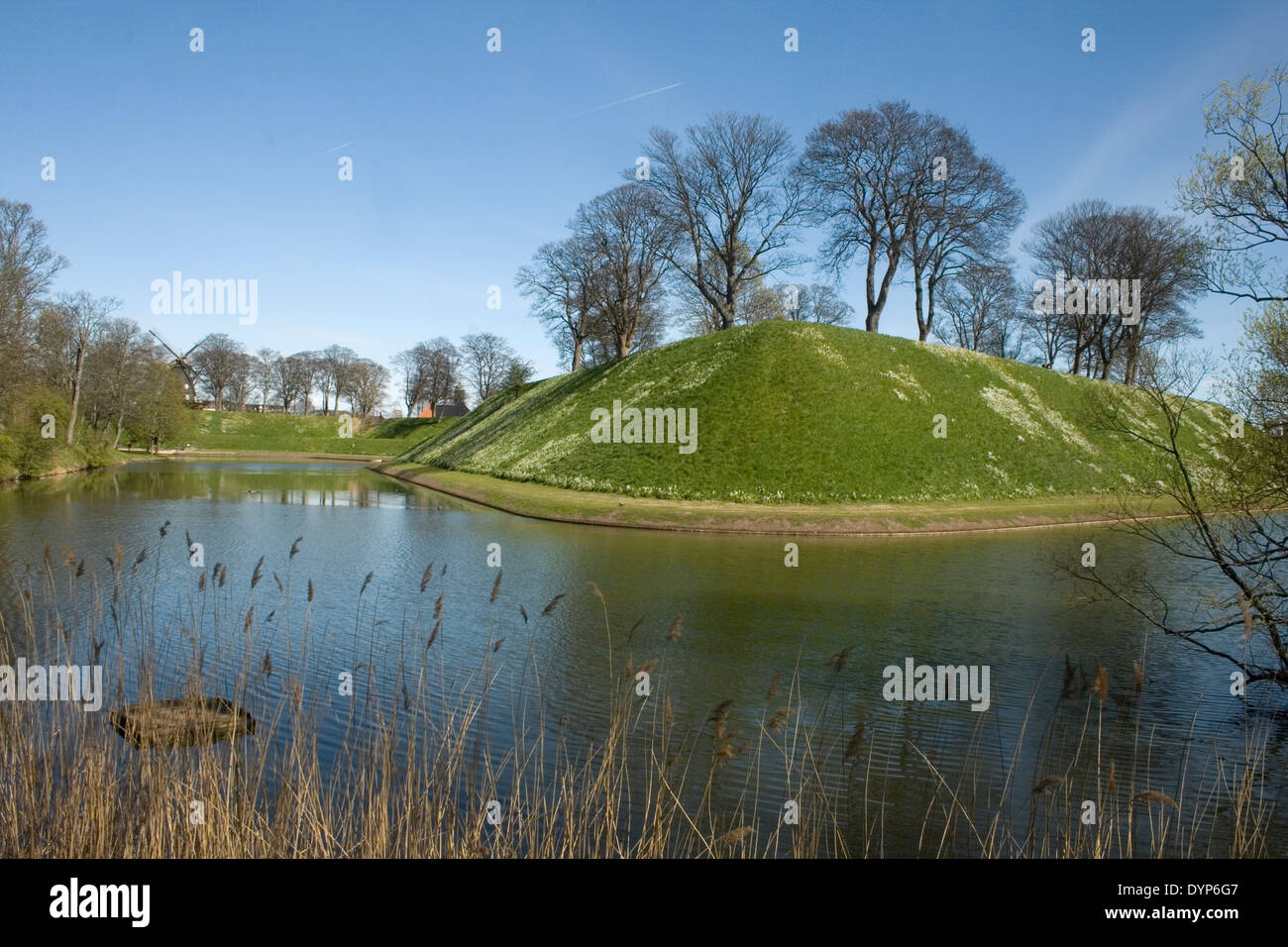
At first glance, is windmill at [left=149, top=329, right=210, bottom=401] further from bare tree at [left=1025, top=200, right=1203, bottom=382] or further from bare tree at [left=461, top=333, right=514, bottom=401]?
bare tree at [left=1025, top=200, right=1203, bottom=382]

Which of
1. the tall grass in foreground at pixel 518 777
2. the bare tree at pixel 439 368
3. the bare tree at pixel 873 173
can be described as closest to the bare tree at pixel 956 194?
the bare tree at pixel 873 173

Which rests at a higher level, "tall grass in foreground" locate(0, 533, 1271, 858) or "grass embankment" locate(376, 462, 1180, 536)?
"grass embankment" locate(376, 462, 1180, 536)

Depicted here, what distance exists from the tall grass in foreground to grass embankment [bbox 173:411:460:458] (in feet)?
276

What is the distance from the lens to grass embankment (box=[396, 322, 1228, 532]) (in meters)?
33.7

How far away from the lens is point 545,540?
80.9 ft

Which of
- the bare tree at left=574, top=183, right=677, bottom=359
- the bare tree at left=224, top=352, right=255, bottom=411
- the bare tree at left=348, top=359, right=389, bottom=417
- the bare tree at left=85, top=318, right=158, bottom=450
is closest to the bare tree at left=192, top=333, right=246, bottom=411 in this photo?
the bare tree at left=224, top=352, right=255, bottom=411

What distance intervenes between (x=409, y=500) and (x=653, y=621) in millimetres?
27351

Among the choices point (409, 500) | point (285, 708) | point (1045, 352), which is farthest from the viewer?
point (1045, 352)

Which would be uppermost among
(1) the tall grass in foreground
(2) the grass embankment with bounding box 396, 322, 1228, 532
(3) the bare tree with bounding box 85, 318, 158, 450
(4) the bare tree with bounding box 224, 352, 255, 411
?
(4) the bare tree with bounding box 224, 352, 255, 411

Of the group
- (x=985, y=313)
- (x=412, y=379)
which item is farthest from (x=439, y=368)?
(x=985, y=313)

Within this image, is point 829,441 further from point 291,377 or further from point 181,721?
point 291,377

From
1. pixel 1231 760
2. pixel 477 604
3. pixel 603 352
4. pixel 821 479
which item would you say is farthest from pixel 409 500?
pixel 603 352

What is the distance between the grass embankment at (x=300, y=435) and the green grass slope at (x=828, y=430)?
47032mm
